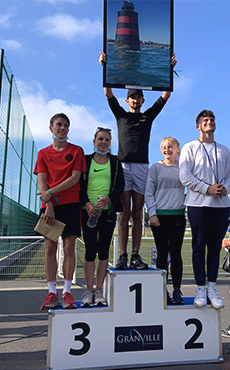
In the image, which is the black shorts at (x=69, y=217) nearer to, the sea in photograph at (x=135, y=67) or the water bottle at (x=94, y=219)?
the water bottle at (x=94, y=219)

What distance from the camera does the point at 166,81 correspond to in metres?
3.80

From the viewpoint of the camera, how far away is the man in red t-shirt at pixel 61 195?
3334 millimetres

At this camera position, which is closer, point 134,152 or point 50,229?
point 50,229

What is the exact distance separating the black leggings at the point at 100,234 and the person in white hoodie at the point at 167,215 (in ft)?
1.57

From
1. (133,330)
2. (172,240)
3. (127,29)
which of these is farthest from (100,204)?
(127,29)

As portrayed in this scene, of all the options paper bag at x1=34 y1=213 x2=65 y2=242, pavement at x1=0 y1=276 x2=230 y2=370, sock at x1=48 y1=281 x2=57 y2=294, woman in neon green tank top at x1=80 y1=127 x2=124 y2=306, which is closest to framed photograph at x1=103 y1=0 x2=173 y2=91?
woman in neon green tank top at x1=80 y1=127 x2=124 y2=306

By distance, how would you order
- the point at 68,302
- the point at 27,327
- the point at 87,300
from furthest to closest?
the point at 27,327, the point at 87,300, the point at 68,302

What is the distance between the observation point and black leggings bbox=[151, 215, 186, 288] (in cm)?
362

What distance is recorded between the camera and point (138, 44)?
373 cm

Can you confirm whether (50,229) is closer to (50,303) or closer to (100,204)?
(100,204)

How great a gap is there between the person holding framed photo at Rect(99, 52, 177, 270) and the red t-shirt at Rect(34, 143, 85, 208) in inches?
24.5

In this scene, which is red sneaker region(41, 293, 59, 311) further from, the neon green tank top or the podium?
the neon green tank top

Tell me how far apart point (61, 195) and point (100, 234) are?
56cm

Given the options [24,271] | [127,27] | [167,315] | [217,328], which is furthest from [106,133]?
[24,271]
